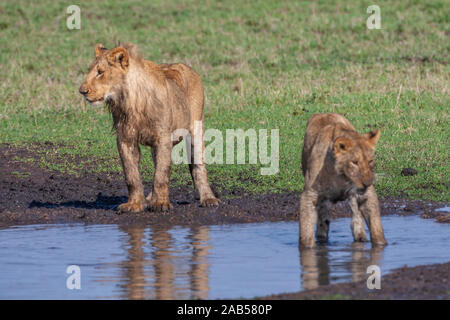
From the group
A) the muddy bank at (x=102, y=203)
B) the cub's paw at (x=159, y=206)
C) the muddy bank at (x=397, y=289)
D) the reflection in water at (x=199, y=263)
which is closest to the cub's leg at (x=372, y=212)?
the muddy bank at (x=397, y=289)

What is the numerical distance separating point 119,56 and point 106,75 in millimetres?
233

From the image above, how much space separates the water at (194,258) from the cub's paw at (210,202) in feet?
3.24

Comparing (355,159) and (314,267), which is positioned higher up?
(355,159)

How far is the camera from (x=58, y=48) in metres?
21.4

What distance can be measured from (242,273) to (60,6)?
770 inches

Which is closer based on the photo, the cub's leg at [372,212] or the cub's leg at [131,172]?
the cub's leg at [372,212]

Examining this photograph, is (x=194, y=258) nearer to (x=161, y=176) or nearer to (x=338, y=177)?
(x=338, y=177)

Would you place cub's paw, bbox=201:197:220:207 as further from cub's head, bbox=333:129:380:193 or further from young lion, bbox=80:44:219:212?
cub's head, bbox=333:129:380:193

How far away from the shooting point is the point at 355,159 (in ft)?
23.3

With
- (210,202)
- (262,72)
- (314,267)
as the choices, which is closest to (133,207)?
(210,202)

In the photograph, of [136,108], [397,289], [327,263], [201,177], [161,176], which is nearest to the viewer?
[397,289]

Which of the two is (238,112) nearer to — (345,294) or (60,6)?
(345,294)

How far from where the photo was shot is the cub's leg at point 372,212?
292 inches

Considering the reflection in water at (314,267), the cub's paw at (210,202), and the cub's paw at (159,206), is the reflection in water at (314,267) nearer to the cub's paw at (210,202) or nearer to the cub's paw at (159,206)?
the cub's paw at (159,206)
